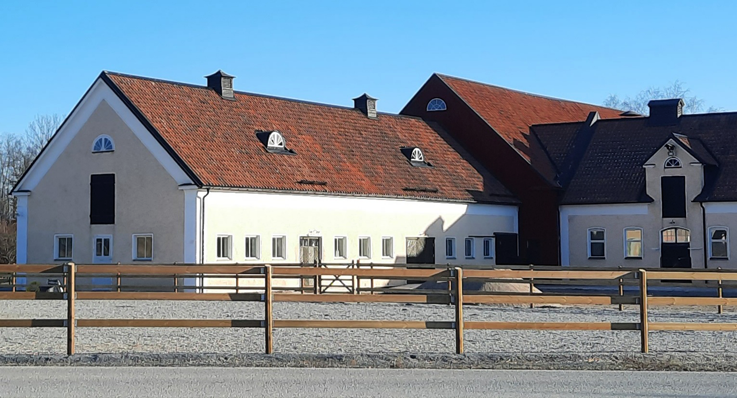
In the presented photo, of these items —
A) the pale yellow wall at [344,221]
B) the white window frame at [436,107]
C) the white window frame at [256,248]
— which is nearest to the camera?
the pale yellow wall at [344,221]

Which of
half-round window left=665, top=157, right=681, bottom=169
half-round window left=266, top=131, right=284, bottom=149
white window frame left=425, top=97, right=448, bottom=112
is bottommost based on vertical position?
half-round window left=665, top=157, right=681, bottom=169

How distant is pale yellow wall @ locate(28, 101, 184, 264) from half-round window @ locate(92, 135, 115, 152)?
0.15 metres

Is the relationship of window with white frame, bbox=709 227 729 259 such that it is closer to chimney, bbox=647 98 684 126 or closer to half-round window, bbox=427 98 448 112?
chimney, bbox=647 98 684 126

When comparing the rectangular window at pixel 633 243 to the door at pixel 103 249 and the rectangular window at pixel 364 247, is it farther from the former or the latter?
the door at pixel 103 249

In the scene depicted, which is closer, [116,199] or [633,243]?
[116,199]

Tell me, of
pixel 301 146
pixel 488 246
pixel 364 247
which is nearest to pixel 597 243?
pixel 488 246

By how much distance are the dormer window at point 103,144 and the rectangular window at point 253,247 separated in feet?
18.9

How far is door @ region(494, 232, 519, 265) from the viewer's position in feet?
151

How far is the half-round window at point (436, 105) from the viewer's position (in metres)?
50.9

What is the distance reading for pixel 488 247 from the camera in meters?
45.6

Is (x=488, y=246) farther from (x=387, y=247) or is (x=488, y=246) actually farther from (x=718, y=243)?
(x=718, y=243)

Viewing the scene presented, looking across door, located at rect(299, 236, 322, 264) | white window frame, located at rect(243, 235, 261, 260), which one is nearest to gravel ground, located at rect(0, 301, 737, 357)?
white window frame, located at rect(243, 235, 261, 260)

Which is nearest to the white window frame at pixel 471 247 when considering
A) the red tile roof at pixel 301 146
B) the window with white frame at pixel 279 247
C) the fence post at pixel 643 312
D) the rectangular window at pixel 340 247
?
the red tile roof at pixel 301 146

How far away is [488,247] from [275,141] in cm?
1145
